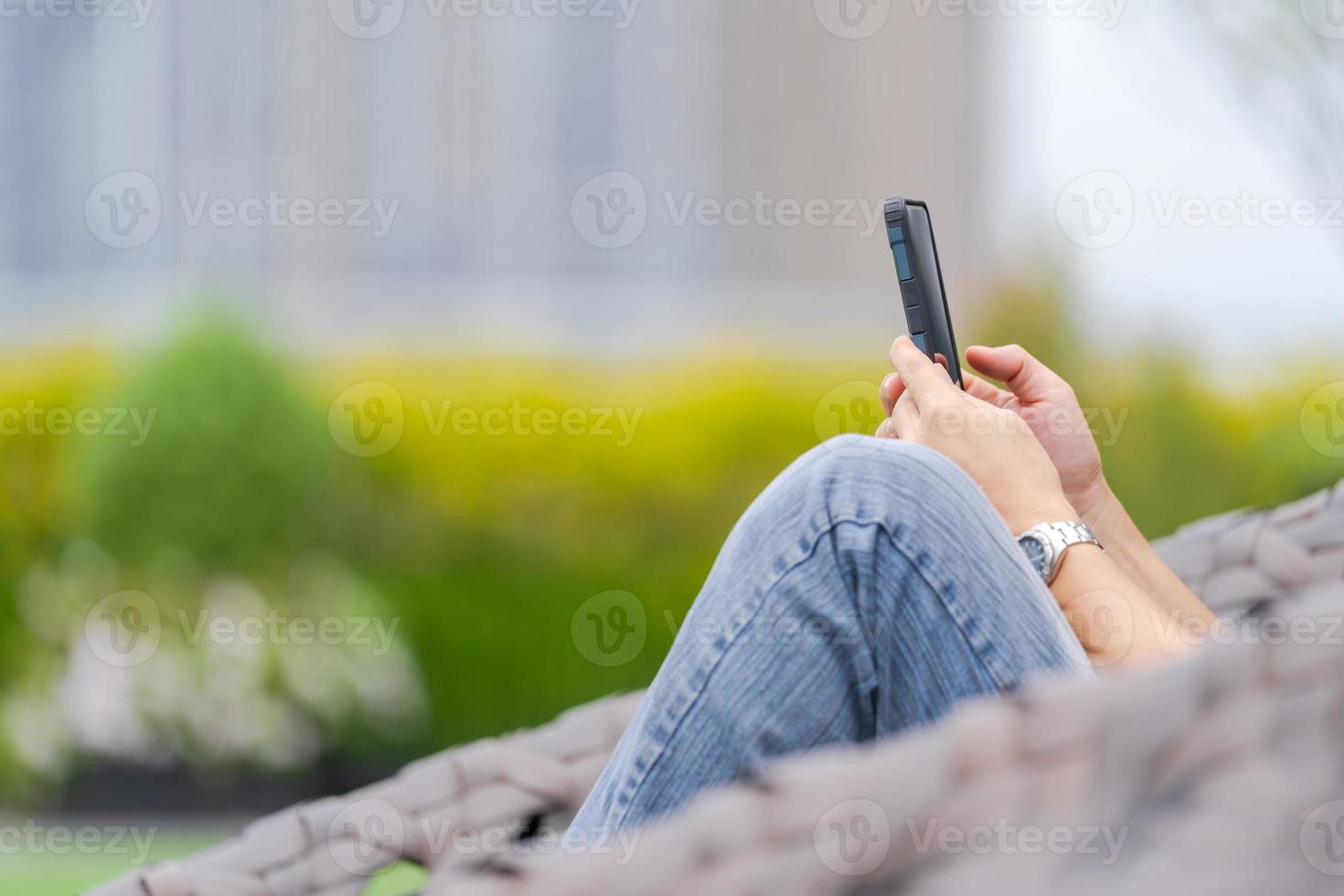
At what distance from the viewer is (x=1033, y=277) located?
12.9 feet

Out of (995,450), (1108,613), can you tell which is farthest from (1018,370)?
(1108,613)

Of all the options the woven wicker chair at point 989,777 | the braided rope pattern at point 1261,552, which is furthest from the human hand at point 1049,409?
the woven wicker chair at point 989,777

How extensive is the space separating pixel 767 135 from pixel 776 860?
474cm

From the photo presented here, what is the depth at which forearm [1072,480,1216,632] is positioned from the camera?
1266 millimetres

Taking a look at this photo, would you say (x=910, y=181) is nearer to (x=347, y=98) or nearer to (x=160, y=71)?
(x=347, y=98)

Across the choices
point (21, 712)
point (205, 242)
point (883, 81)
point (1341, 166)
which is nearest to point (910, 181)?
point (883, 81)

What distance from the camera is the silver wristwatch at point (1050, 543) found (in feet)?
3.57

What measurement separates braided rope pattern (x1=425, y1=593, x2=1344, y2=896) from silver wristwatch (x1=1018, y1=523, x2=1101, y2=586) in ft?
1.87

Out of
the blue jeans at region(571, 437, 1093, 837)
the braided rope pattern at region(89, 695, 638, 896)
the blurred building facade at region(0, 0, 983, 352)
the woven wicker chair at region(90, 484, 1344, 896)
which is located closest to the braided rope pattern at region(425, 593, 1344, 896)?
the woven wicker chair at region(90, 484, 1344, 896)

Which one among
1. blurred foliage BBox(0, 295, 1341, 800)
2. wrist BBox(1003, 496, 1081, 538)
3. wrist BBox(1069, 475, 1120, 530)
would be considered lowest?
blurred foliage BBox(0, 295, 1341, 800)

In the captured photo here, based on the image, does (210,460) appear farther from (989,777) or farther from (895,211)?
(989,777)

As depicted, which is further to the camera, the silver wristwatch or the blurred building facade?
the blurred building facade

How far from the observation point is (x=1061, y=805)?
51 centimetres

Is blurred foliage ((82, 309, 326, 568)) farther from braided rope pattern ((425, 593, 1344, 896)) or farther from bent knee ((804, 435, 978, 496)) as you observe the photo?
braided rope pattern ((425, 593, 1344, 896))
